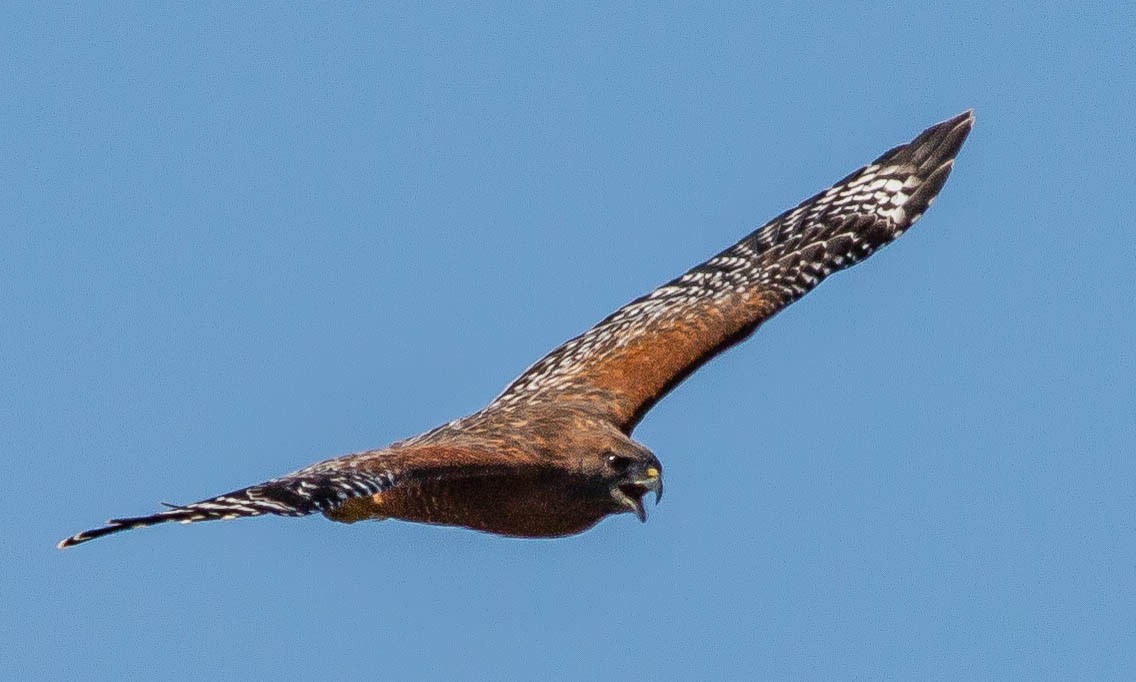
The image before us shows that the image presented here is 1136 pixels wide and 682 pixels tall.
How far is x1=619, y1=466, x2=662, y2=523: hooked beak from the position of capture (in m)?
15.5

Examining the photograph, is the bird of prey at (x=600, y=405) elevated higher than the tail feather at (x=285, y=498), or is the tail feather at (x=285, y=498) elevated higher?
the bird of prey at (x=600, y=405)

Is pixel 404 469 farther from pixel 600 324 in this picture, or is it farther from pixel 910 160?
pixel 910 160

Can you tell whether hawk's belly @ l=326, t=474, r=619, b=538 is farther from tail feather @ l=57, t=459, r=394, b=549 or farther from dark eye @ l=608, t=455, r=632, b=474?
tail feather @ l=57, t=459, r=394, b=549

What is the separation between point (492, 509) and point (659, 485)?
1.18 metres

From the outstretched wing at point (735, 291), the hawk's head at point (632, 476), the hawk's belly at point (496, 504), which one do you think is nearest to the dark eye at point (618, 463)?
the hawk's head at point (632, 476)

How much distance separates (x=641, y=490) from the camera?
15.8 m

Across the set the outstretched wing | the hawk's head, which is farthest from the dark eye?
the outstretched wing

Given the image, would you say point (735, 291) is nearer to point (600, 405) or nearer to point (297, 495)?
point (600, 405)

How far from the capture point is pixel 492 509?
621 inches

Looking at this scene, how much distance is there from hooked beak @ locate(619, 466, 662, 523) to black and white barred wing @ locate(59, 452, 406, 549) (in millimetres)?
1912

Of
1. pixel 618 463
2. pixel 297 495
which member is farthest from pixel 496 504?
pixel 297 495

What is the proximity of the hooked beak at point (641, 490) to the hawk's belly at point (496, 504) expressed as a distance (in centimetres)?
12

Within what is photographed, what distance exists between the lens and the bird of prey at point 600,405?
567 inches

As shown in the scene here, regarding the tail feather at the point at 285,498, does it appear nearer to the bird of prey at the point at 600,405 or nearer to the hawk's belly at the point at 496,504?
the bird of prey at the point at 600,405
